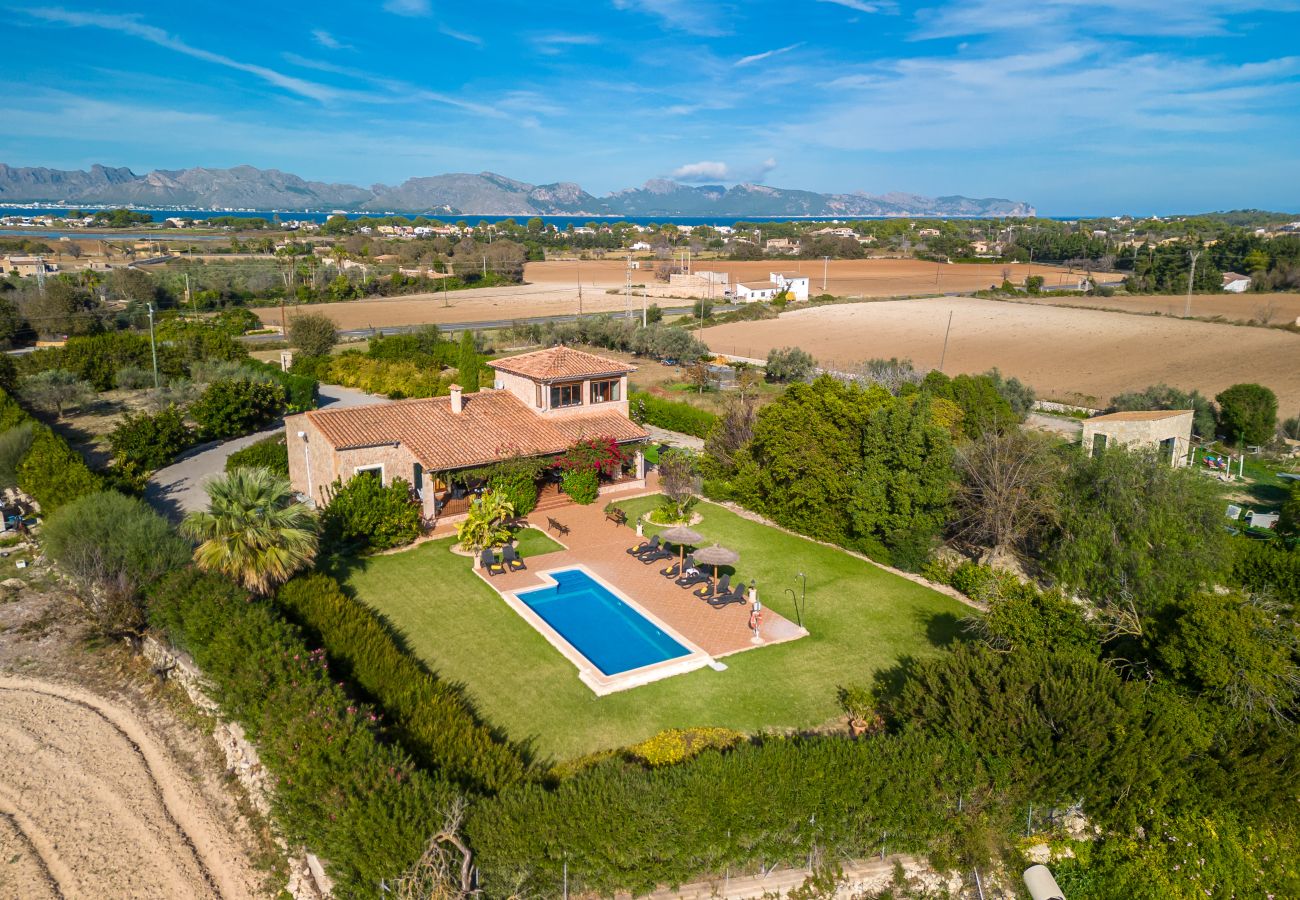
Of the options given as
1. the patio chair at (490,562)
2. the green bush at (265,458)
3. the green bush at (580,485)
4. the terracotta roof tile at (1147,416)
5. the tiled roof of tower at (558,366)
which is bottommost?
the patio chair at (490,562)

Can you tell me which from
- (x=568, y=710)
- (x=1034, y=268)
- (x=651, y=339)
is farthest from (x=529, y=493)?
(x=1034, y=268)

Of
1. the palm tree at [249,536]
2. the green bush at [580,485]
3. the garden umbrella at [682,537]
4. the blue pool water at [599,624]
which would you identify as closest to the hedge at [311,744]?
the palm tree at [249,536]

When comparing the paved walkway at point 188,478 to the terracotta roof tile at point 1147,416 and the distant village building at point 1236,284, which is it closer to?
the terracotta roof tile at point 1147,416

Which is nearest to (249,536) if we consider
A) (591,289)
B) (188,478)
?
(188,478)

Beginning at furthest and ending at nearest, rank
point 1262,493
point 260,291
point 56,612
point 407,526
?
point 260,291, point 1262,493, point 407,526, point 56,612

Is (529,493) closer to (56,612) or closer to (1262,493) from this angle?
(56,612)

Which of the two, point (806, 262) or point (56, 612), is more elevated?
point (806, 262)

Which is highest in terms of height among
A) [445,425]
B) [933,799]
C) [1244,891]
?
[445,425]
